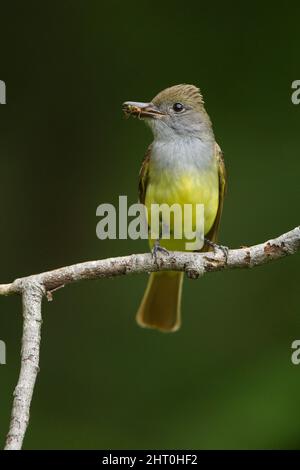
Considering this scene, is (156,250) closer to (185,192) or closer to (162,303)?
(185,192)

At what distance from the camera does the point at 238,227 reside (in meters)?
6.26

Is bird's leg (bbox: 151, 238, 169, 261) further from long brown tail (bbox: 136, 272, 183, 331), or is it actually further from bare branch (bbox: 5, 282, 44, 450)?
long brown tail (bbox: 136, 272, 183, 331)

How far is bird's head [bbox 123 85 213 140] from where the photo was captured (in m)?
5.30

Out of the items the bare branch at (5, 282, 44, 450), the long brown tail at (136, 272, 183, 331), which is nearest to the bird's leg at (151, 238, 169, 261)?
the bare branch at (5, 282, 44, 450)

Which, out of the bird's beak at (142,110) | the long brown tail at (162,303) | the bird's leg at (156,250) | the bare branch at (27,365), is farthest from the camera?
the long brown tail at (162,303)

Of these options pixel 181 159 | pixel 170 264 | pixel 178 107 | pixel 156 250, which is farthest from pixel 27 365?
pixel 178 107

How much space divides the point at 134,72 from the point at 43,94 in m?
0.69

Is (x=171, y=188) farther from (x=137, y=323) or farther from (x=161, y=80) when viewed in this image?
(x=161, y=80)

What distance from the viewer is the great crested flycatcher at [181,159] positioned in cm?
510

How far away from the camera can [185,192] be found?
5.05m

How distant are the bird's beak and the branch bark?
3.55 feet

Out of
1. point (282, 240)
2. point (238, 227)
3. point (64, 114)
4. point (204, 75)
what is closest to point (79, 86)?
point (64, 114)

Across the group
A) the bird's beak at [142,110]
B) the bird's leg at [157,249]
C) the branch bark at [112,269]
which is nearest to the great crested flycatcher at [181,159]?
the bird's beak at [142,110]

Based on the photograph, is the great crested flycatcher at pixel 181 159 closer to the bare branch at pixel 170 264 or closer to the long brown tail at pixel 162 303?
the long brown tail at pixel 162 303
